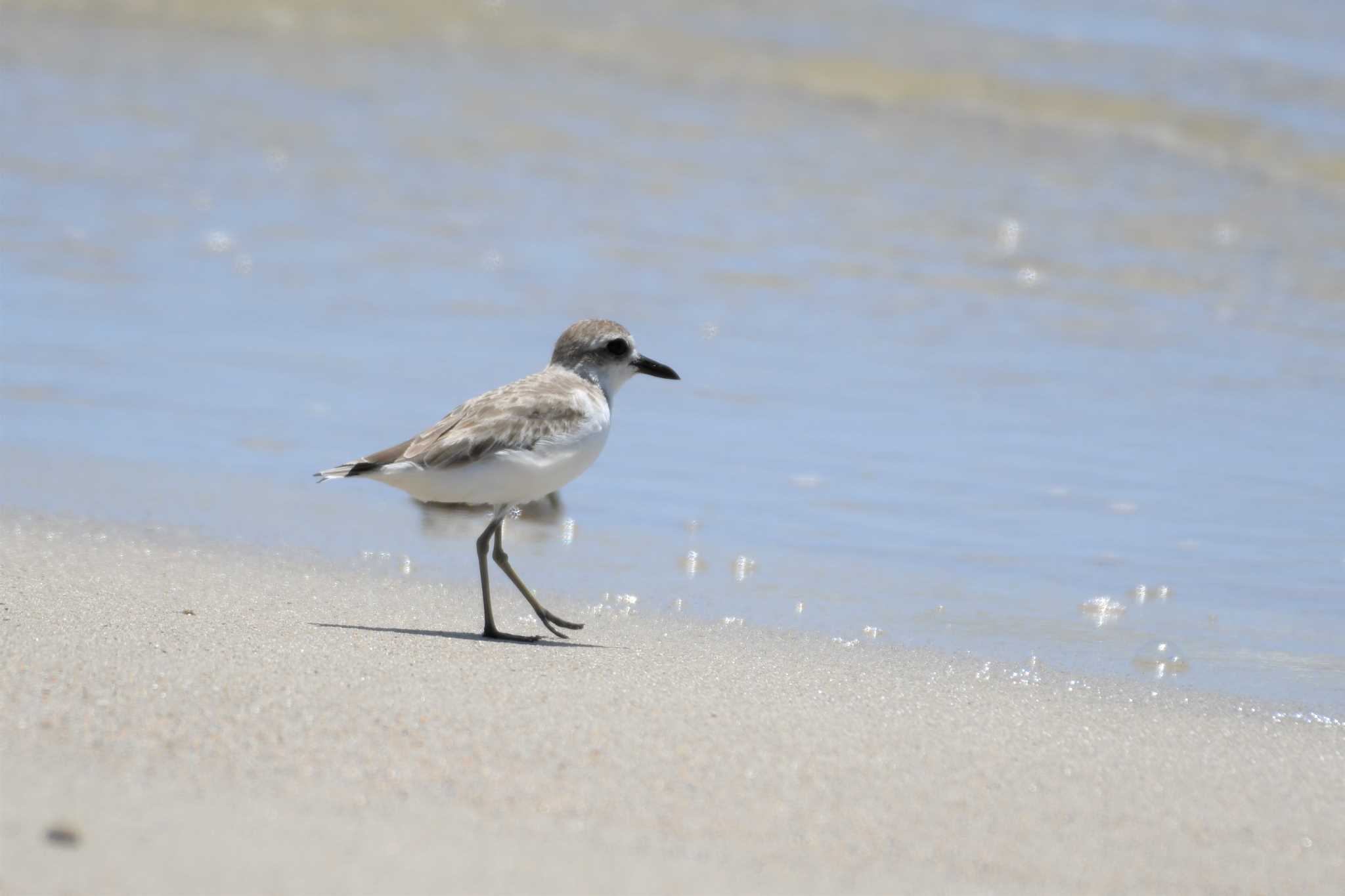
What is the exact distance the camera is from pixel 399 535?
6.45m

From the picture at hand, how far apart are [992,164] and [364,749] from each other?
10662 millimetres

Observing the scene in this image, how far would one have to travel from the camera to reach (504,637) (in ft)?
17.0

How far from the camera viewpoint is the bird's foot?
5.15m

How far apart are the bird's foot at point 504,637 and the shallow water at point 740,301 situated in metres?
0.61

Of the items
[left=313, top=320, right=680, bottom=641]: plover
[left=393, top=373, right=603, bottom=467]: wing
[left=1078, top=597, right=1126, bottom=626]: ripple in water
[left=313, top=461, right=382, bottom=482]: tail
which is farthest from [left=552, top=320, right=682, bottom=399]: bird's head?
[left=1078, top=597, right=1126, bottom=626]: ripple in water

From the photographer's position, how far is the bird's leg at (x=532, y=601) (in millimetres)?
5305

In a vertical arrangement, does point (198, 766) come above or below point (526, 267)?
below

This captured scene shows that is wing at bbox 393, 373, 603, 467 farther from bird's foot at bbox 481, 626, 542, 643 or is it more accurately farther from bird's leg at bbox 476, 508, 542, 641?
bird's foot at bbox 481, 626, 542, 643

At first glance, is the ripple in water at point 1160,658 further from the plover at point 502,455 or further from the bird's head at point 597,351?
the bird's head at point 597,351

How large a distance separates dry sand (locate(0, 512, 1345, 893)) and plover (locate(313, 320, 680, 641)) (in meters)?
0.41

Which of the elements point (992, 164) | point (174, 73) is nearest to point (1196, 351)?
point (992, 164)

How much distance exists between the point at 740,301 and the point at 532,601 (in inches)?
183

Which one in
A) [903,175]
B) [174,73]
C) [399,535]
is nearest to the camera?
[399,535]

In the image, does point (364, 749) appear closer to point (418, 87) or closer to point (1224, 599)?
point (1224, 599)
